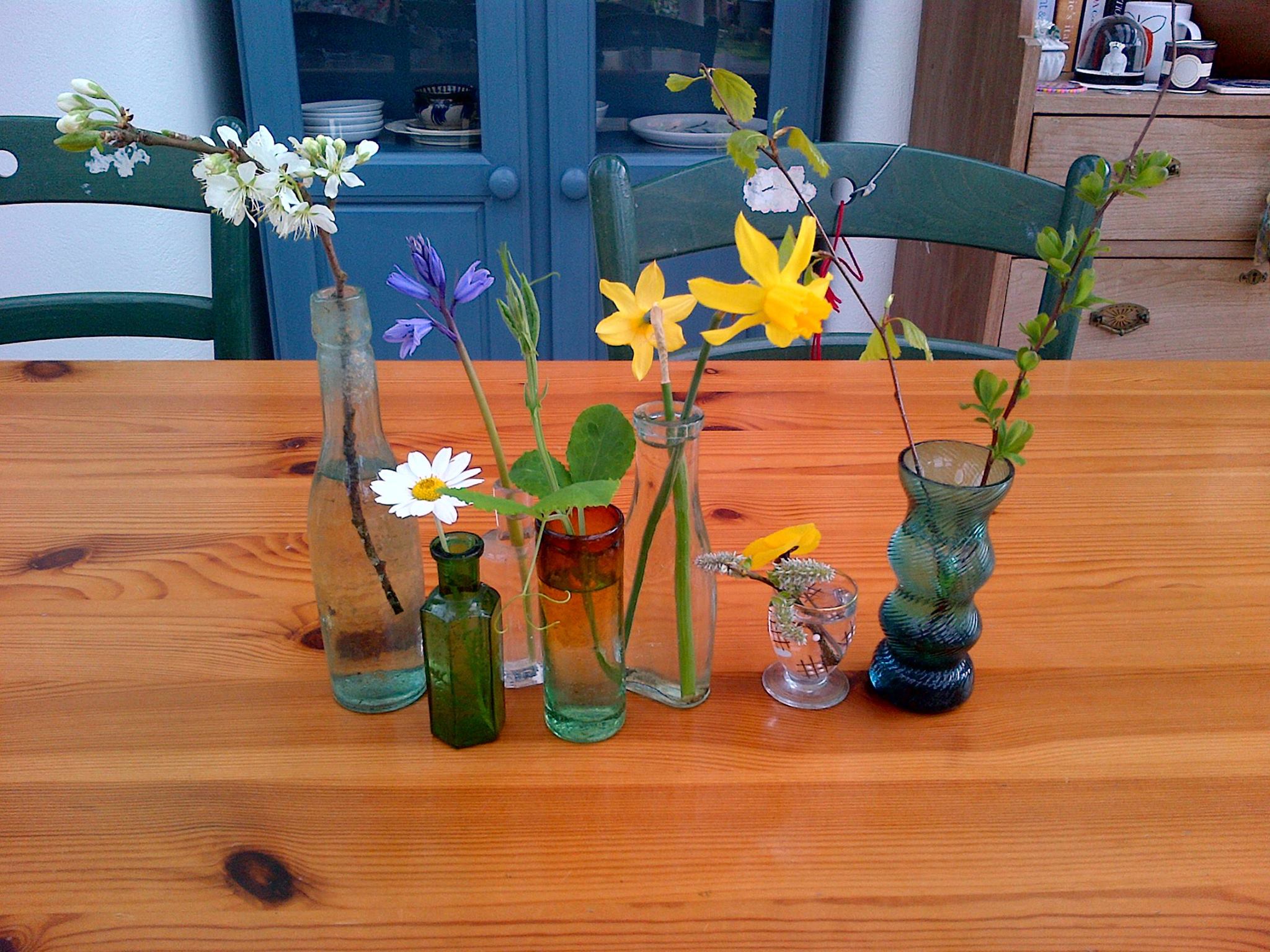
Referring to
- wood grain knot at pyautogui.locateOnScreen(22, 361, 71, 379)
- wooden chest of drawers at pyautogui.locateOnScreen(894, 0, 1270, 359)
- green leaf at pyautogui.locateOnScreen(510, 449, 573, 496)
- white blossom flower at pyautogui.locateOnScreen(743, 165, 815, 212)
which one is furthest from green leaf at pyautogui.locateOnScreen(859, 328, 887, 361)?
wooden chest of drawers at pyautogui.locateOnScreen(894, 0, 1270, 359)

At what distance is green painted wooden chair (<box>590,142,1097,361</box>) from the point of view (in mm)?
1105

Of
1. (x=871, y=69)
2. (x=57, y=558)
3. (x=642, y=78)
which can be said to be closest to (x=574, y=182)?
(x=642, y=78)

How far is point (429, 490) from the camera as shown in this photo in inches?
19.4

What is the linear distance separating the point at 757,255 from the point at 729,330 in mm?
34

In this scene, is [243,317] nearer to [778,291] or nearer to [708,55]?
[778,291]

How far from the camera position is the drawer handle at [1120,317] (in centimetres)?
206

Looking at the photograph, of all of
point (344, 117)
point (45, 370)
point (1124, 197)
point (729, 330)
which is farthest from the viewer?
point (344, 117)

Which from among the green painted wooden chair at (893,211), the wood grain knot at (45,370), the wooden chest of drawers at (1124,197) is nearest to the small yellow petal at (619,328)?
the green painted wooden chair at (893,211)

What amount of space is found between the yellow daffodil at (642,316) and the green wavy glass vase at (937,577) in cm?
13

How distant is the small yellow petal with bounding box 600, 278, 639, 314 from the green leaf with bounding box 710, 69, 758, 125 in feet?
0.29

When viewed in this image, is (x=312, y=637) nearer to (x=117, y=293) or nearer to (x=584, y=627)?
(x=584, y=627)

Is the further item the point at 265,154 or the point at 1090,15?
the point at 1090,15

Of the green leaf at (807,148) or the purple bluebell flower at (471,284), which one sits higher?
the green leaf at (807,148)

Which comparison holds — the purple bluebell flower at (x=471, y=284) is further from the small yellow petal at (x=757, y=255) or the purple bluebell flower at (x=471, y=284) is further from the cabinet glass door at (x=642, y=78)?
the cabinet glass door at (x=642, y=78)
